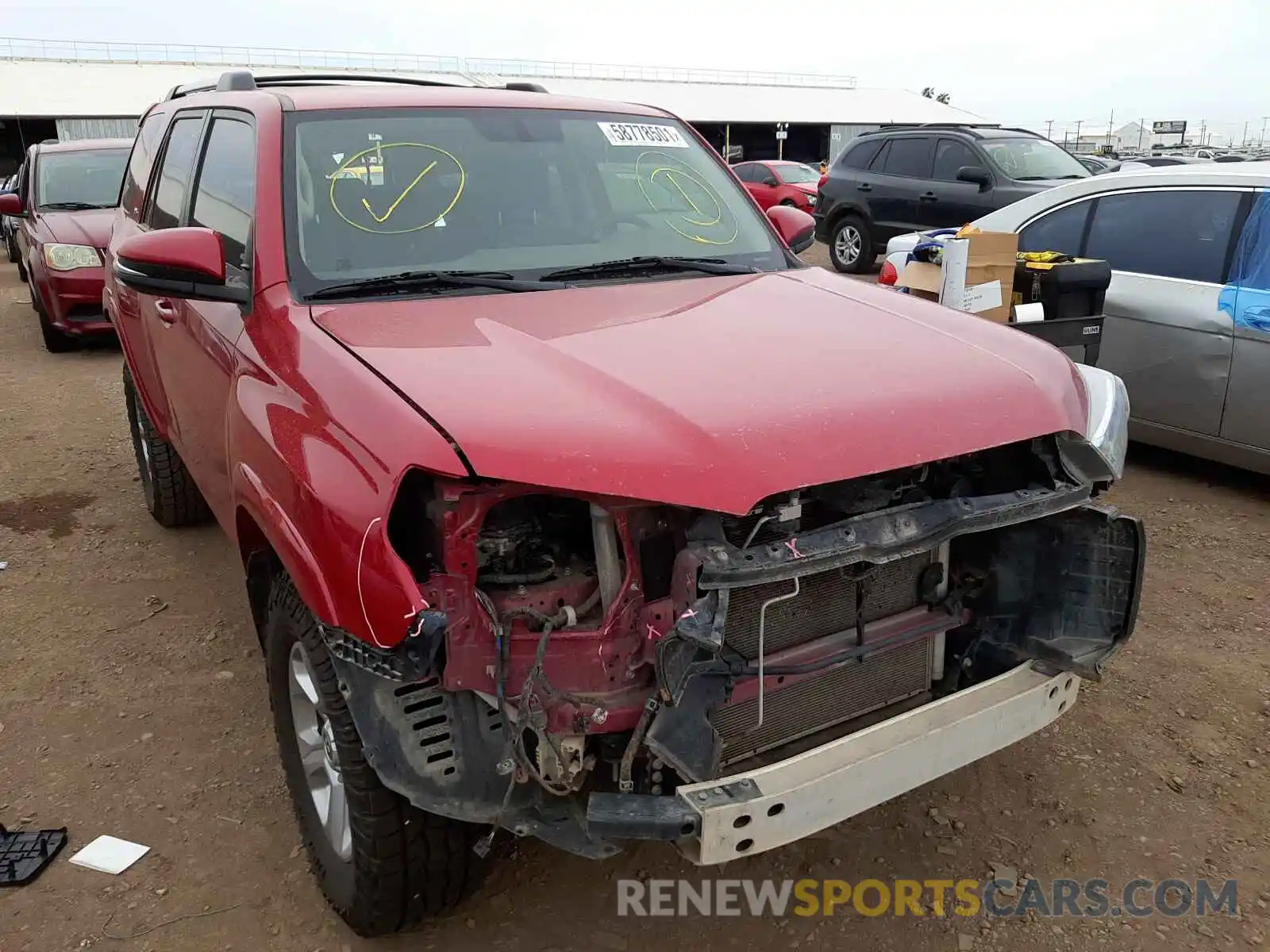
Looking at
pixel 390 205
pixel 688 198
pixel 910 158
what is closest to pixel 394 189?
pixel 390 205

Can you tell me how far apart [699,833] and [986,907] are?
3.59ft

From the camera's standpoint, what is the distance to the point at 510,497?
2064 millimetres

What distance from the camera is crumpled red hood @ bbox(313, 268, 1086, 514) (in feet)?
6.32

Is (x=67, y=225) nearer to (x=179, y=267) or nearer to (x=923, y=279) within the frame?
(x=923, y=279)

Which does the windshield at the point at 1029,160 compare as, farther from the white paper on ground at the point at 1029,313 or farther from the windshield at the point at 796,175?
the windshield at the point at 796,175

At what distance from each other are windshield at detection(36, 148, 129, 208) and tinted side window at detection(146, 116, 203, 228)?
6268 mm

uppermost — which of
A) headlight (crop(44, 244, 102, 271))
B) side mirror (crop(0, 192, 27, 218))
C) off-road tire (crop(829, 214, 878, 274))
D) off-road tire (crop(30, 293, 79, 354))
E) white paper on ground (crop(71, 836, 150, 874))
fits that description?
side mirror (crop(0, 192, 27, 218))

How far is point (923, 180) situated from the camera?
11.8m

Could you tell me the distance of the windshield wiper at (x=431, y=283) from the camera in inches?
107

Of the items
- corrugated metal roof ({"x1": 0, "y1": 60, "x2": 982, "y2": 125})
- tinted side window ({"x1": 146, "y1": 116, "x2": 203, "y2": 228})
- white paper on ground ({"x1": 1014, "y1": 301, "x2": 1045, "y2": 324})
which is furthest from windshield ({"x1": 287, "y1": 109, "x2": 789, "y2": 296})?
corrugated metal roof ({"x1": 0, "y1": 60, "x2": 982, "y2": 125})

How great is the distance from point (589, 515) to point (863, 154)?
11.6 m

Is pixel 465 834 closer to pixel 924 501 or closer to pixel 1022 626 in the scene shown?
pixel 924 501

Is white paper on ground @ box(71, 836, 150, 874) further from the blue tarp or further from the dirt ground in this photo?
the blue tarp

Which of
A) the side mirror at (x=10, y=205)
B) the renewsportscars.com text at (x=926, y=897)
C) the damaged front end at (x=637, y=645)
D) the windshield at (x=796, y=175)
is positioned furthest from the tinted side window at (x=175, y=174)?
the windshield at (x=796, y=175)
